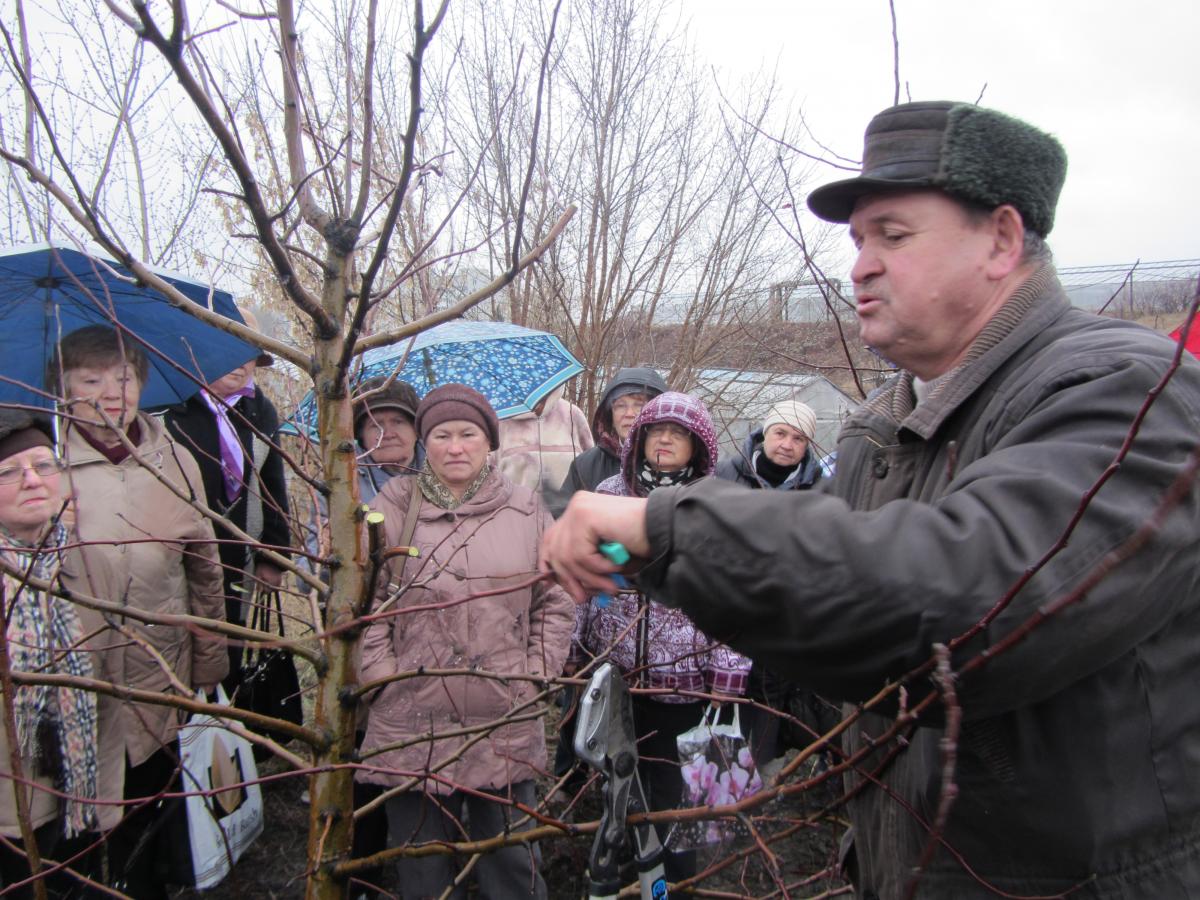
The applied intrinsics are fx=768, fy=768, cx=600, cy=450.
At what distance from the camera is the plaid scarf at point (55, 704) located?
2092 millimetres

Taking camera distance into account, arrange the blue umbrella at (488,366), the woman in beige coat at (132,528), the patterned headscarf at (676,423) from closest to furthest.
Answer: the woman in beige coat at (132,528) < the patterned headscarf at (676,423) < the blue umbrella at (488,366)

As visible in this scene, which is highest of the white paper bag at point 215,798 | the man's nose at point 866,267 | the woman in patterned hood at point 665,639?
the man's nose at point 866,267

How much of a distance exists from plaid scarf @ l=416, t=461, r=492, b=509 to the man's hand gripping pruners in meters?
1.51

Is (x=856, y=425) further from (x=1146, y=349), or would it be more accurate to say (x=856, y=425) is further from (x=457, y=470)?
(x=457, y=470)

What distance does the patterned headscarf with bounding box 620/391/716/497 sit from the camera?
309 cm

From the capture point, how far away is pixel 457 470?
275 cm

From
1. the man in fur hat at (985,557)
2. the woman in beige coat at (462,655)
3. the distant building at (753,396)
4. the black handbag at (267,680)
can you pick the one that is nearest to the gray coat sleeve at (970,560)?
the man in fur hat at (985,557)

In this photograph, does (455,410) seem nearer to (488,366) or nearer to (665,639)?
(665,639)

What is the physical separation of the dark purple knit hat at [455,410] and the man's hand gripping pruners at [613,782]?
168cm

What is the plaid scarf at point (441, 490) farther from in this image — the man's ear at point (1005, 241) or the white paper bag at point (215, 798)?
the man's ear at point (1005, 241)

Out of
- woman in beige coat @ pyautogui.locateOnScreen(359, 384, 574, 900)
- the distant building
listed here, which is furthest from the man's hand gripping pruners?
the distant building

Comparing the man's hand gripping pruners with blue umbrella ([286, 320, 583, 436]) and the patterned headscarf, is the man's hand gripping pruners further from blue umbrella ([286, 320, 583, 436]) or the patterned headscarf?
blue umbrella ([286, 320, 583, 436])

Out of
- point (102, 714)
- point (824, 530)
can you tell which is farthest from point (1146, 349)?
point (102, 714)

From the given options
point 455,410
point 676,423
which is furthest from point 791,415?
point 455,410
